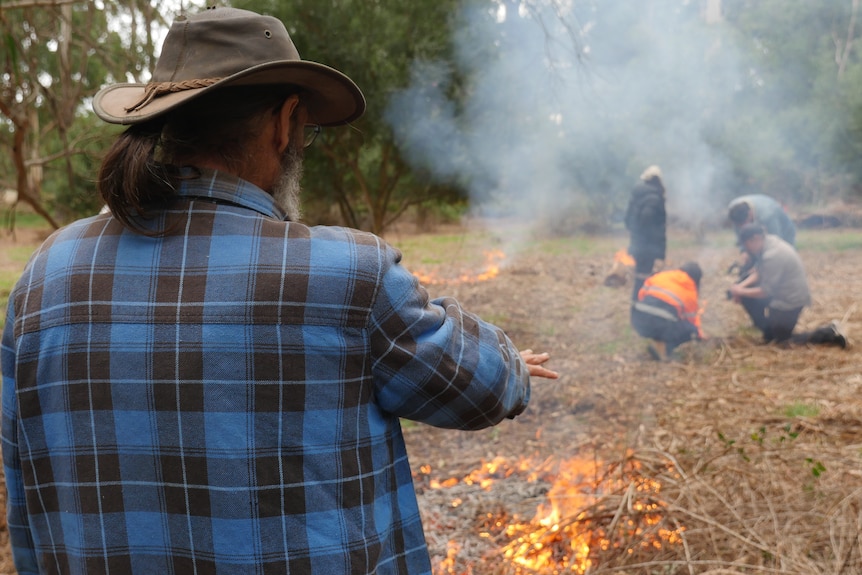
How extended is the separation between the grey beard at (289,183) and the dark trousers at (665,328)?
5.36m

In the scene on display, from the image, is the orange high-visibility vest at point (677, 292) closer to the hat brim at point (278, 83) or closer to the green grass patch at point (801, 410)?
the green grass patch at point (801, 410)

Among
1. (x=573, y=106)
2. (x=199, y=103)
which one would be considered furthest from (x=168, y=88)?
(x=573, y=106)

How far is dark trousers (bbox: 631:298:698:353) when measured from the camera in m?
6.35

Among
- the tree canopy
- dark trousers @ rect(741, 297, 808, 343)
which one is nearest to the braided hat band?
the tree canopy

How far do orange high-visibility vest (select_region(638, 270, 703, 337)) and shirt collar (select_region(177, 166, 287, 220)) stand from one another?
18.2 ft

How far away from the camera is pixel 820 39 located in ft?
37.8

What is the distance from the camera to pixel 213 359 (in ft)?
3.91

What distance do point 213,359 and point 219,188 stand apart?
0.33 m

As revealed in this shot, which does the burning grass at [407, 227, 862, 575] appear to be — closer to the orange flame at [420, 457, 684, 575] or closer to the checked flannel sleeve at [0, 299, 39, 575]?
the orange flame at [420, 457, 684, 575]

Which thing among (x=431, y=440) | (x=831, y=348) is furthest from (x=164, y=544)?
(x=831, y=348)

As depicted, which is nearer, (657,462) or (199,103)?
(199,103)

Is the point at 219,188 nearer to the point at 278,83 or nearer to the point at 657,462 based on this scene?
the point at 278,83

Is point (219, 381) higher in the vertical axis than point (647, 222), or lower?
higher

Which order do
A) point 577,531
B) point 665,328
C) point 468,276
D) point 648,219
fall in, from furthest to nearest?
point 468,276 → point 648,219 → point 665,328 → point 577,531
